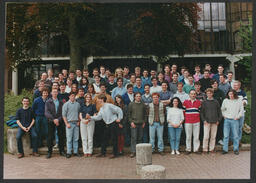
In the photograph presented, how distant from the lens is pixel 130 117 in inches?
329

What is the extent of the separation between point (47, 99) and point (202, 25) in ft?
54.0

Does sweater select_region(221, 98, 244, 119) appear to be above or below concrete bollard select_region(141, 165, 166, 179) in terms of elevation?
above

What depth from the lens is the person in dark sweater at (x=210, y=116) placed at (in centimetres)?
837

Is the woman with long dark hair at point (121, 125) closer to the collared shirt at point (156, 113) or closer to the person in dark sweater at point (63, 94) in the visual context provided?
the collared shirt at point (156, 113)

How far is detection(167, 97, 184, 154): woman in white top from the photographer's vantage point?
8320mm

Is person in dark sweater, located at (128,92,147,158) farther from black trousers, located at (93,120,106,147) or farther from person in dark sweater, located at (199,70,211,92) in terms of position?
person in dark sweater, located at (199,70,211,92)

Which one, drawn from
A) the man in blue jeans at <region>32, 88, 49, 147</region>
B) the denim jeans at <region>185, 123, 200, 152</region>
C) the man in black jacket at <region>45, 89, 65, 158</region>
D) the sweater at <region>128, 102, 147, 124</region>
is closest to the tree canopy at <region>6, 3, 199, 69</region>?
the man in blue jeans at <region>32, 88, 49, 147</region>

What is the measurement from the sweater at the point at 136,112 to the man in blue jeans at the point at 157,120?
0.89 ft

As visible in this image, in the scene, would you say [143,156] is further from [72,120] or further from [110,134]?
[72,120]

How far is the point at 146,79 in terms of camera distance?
9.56m

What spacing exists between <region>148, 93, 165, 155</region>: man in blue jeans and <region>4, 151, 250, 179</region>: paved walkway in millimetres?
419

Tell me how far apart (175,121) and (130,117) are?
1.37 metres

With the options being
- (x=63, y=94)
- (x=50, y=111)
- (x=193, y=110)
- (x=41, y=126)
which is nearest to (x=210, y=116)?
(x=193, y=110)

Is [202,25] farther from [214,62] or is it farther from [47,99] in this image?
[47,99]
